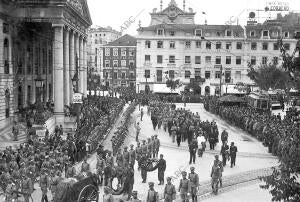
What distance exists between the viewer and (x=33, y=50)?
4234 cm

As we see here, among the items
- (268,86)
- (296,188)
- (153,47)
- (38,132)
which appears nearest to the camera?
(296,188)

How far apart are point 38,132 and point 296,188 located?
73.7 ft

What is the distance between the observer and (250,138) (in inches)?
1362

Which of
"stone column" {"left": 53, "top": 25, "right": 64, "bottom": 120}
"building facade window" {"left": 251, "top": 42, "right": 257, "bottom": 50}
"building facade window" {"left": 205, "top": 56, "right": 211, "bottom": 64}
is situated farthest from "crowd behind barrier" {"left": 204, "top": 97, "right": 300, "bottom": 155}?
"building facade window" {"left": 251, "top": 42, "right": 257, "bottom": 50}

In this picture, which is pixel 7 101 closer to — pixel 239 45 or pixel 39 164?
pixel 39 164

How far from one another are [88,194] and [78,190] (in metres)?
0.66

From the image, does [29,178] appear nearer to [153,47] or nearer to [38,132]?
[38,132]

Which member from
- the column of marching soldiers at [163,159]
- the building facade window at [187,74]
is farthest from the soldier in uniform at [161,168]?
the building facade window at [187,74]

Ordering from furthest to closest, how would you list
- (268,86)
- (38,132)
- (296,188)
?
(268,86) → (38,132) → (296,188)

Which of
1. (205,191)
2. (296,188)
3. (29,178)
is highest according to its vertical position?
(296,188)

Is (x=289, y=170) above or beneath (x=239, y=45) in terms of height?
beneath

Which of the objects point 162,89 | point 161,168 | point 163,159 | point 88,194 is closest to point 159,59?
point 162,89

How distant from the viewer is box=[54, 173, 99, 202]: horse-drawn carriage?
43.7 ft

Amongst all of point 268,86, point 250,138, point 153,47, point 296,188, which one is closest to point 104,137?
point 250,138
